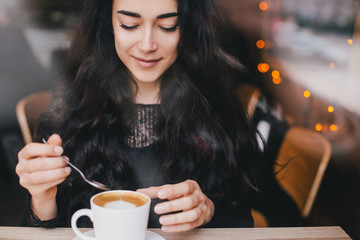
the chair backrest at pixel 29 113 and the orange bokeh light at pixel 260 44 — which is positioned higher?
the orange bokeh light at pixel 260 44

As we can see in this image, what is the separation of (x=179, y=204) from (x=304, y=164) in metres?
0.83

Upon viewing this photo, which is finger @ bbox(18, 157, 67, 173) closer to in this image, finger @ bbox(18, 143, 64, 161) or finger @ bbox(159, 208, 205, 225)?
finger @ bbox(18, 143, 64, 161)

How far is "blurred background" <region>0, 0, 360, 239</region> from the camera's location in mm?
1765

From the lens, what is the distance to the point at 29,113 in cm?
147

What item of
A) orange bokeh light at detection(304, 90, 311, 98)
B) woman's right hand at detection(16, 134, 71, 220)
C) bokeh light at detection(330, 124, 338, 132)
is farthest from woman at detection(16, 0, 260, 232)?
orange bokeh light at detection(304, 90, 311, 98)

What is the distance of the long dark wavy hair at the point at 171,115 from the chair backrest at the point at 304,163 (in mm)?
208

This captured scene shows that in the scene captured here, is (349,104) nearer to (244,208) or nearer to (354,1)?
(354,1)

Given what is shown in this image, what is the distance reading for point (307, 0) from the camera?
2037 millimetres

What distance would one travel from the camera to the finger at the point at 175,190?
0.73 metres

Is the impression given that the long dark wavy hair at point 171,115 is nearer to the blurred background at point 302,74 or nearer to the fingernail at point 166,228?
the blurred background at point 302,74

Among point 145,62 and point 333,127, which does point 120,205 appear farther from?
point 333,127

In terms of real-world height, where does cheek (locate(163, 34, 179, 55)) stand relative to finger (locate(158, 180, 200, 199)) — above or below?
above

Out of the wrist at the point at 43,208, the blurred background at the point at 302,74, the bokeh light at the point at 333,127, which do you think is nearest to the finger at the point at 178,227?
the wrist at the point at 43,208

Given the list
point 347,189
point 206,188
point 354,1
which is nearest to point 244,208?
point 206,188
